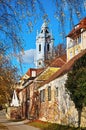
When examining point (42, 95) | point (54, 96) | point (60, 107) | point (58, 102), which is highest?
point (42, 95)

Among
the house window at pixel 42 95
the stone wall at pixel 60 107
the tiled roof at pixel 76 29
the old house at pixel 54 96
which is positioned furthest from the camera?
the house window at pixel 42 95

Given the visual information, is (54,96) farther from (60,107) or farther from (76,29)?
(76,29)

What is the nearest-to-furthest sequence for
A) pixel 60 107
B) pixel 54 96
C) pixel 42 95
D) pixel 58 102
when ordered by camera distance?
pixel 60 107 → pixel 58 102 → pixel 54 96 → pixel 42 95

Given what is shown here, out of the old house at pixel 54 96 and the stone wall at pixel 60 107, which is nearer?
the stone wall at pixel 60 107

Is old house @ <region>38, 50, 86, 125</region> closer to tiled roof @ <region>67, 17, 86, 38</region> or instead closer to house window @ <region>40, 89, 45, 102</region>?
house window @ <region>40, 89, 45, 102</region>

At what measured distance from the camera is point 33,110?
47531 millimetres

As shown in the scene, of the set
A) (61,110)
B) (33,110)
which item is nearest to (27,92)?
(33,110)

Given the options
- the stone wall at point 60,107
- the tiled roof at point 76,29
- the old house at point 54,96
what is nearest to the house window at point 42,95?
the old house at point 54,96

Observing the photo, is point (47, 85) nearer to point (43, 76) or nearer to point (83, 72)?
point (43, 76)

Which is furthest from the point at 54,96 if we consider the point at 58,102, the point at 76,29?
the point at 76,29

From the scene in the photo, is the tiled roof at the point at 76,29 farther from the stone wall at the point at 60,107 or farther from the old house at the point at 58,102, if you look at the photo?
the stone wall at the point at 60,107

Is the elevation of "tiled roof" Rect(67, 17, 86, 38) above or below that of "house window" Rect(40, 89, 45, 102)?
below

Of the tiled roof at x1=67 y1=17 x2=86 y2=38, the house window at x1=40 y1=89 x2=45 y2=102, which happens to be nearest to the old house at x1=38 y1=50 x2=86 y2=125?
the house window at x1=40 y1=89 x2=45 y2=102

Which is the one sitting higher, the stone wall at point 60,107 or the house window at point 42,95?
the house window at point 42,95
